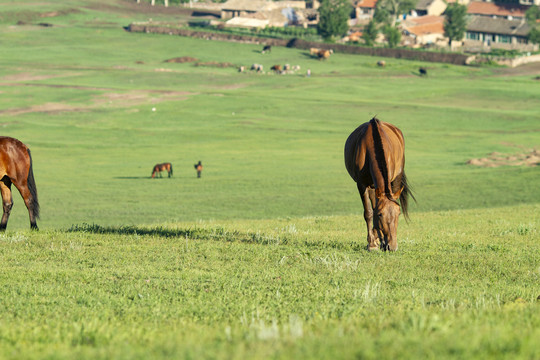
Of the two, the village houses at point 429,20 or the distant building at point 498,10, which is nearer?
the village houses at point 429,20

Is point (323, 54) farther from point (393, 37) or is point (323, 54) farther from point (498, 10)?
point (498, 10)

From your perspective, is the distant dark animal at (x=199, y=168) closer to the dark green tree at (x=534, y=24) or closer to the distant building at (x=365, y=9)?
the dark green tree at (x=534, y=24)

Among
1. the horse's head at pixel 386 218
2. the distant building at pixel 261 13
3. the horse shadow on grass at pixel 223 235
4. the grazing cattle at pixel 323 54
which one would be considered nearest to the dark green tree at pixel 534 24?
the grazing cattle at pixel 323 54

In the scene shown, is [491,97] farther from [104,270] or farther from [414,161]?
[104,270]

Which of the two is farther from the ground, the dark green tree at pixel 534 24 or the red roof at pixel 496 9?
the red roof at pixel 496 9

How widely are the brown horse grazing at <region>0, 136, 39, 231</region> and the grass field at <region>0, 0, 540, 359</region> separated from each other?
46.1 inches

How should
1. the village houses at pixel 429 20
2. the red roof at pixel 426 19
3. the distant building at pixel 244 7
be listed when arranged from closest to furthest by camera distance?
the village houses at pixel 429 20
the red roof at pixel 426 19
the distant building at pixel 244 7

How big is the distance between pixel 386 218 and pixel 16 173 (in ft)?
34.7

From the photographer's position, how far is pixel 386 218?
14.5 metres

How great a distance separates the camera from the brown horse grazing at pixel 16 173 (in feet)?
65.4

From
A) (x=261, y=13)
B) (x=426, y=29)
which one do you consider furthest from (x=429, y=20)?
(x=261, y=13)

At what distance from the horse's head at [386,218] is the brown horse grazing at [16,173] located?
9816mm

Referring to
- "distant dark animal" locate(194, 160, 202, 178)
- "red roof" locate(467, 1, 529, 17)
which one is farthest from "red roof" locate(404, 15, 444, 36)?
"distant dark animal" locate(194, 160, 202, 178)

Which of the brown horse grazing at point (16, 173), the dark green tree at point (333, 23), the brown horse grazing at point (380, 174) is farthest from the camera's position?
the dark green tree at point (333, 23)
